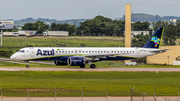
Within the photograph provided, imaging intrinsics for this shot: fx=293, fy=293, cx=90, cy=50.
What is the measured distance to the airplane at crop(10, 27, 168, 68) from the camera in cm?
4734

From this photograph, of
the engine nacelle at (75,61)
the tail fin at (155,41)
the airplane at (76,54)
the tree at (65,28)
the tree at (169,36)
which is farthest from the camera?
the tree at (65,28)

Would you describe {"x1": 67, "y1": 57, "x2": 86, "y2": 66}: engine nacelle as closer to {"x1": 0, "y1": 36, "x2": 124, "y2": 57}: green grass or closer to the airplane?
the airplane

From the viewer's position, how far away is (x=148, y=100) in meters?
21.5

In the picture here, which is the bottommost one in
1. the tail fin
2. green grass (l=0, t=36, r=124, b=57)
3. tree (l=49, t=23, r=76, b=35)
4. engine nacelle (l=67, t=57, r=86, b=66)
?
engine nacelle (l=67, t=57, r=86, b=66)

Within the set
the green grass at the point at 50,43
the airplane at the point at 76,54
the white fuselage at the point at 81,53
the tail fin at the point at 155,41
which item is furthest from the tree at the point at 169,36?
the white fuselage at the point at 81,53

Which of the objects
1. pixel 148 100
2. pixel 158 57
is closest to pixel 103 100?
pixel 148 100

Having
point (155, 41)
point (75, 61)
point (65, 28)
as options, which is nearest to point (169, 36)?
point (65, 28)

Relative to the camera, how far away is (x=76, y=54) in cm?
4984

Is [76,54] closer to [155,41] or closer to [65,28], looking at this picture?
[155,41]

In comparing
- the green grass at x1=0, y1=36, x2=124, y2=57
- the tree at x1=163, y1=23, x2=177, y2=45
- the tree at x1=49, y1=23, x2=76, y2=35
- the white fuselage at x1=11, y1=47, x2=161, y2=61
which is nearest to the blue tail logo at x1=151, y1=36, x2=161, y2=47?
the white fuselage at x1=11, y1=47, x2=161, y2=61

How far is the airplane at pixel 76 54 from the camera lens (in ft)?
155

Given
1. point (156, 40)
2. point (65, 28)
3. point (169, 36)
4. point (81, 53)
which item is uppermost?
point (65, 28)

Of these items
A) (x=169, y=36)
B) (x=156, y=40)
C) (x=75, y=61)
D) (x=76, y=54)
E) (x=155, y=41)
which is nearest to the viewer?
(x=75, y=61)

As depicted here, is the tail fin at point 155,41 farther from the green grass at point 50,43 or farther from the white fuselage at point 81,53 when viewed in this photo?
the green grass at point 50,43
